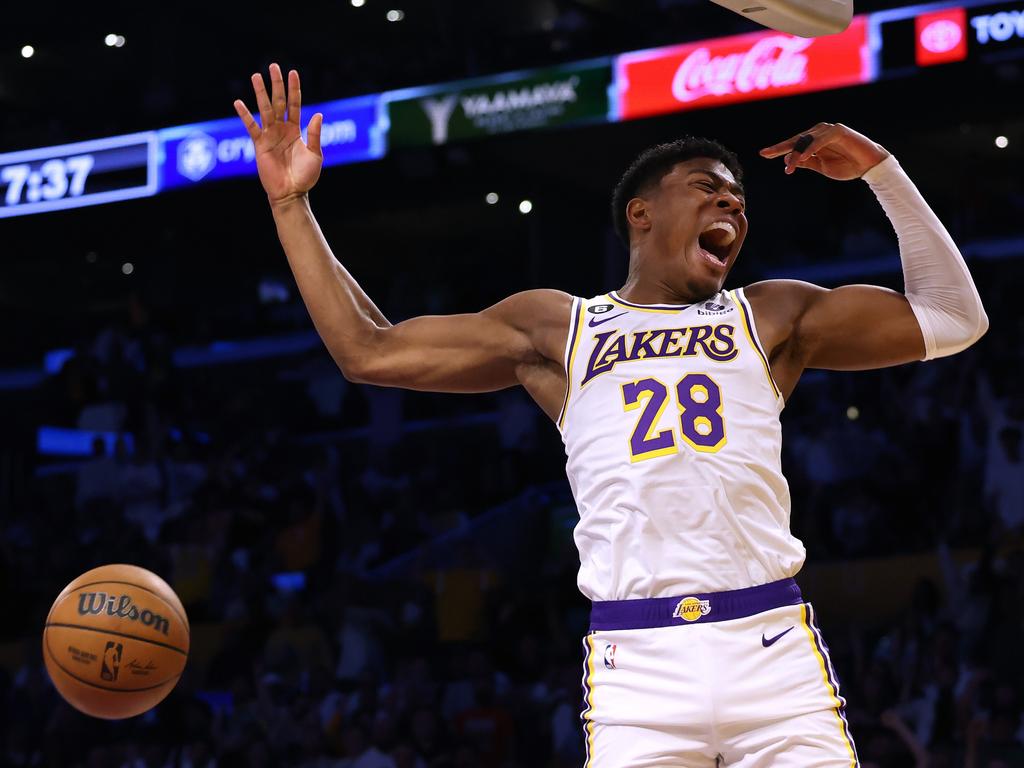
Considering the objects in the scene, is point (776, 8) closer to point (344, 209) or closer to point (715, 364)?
point (715, 364)

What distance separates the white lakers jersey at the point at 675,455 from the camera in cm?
317

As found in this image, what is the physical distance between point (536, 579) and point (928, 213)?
815cm

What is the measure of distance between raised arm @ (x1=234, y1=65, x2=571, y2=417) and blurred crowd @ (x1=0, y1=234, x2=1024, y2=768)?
4.88m

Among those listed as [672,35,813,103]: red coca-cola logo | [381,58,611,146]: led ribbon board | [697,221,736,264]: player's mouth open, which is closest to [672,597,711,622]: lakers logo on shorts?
[697,221,736,264]: player's mouth open

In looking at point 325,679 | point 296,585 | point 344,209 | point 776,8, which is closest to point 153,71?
point 344,209

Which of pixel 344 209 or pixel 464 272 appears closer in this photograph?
pixel 344 209

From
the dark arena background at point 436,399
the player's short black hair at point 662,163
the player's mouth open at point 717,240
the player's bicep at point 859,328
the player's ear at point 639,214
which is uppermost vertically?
the dark arena background at point 436,399

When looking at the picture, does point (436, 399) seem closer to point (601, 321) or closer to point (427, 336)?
point (427, 336)

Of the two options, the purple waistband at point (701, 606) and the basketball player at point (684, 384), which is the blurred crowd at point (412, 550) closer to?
the basketball player at point (684, 384)

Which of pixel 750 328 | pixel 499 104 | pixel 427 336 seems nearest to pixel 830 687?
pixel 750 328

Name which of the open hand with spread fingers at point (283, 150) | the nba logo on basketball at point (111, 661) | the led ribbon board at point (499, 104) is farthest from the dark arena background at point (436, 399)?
the open hand with spread fingers at point (283, 150)

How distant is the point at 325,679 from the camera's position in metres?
10.2

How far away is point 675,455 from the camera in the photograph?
3.22 m

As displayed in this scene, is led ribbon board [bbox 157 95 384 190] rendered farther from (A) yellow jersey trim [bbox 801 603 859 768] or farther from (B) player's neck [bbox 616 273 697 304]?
(A) yellow jersey trim [bbox 801 603 859 768]
